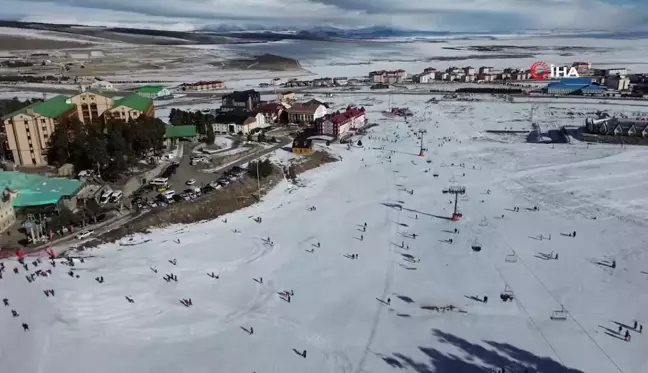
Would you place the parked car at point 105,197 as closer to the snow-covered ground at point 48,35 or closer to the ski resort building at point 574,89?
the ski resort building at point 574,89

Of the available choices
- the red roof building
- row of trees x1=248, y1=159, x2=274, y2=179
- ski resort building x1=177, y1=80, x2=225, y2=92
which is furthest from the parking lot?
the red roof building

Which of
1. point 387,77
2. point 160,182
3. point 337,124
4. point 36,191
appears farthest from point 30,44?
point 160,182

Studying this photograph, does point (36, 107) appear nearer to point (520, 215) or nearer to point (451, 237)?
point (451, 237)

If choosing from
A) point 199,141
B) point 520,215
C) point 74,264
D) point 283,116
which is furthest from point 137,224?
point 283,116

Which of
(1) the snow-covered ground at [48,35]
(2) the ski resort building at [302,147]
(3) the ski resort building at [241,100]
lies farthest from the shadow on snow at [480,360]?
(1) the snow-covered ground at [48,35]

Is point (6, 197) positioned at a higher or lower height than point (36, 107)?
lower
